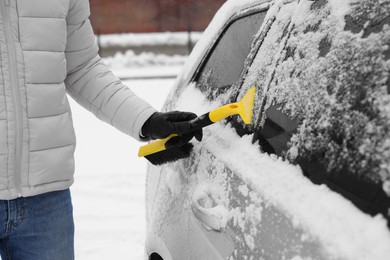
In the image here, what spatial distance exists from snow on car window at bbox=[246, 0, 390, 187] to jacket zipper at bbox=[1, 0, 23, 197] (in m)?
0.68

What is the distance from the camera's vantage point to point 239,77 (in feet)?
5.93

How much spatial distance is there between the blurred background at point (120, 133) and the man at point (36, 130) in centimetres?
192

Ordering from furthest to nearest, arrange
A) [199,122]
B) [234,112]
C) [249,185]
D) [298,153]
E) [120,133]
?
[120,133] → [199,122] → [234,112] → [249,185] → [298,153]

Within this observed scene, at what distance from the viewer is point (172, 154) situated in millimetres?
1884

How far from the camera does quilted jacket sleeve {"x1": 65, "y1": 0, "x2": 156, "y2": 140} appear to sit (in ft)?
6.06

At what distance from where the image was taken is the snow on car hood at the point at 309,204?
90cm

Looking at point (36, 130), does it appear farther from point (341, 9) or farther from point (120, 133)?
point (120, 133)

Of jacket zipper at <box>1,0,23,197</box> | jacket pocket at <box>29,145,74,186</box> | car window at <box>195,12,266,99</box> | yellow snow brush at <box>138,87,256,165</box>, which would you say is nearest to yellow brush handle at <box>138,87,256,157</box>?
yellow snow brush at <box>138,87,256,165</box>

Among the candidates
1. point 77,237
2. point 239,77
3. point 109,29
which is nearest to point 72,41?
point 239,77

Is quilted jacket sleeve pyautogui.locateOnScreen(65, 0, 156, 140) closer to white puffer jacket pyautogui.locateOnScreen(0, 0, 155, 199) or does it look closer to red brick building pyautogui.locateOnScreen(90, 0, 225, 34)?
white puffer jacket pyautogui.locateOnScreen(0, 0, 155, 199)

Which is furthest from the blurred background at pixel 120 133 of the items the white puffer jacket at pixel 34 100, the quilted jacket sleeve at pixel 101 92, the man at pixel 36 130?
the white puffer jacket at pixel 34 100

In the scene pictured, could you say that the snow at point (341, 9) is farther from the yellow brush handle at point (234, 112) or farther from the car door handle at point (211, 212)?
the car door handle at point (211, 212)

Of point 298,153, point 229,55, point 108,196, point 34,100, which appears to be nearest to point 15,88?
point 34,100

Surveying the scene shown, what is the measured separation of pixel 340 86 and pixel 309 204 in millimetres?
257
